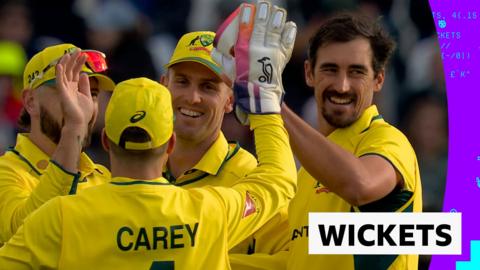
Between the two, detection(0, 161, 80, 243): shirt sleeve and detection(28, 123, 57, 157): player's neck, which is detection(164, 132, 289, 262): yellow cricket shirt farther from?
detection(0, 161, 80, 243): shirt sleeve

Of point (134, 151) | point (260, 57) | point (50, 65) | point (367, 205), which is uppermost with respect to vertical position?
point (50, 65)

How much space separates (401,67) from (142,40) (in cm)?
232

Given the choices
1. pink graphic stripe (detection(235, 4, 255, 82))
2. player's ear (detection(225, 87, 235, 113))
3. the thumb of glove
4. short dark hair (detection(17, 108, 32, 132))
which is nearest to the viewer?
pink graphic stripe (detection(235, 4, 255, 82))

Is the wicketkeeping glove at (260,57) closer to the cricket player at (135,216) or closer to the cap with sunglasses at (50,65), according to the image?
the cricket player at (135,216)

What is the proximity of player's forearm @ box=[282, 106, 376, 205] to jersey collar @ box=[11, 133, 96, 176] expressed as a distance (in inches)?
54.2

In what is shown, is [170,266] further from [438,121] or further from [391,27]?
[391,27]

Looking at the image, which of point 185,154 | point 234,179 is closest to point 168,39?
point 185,154

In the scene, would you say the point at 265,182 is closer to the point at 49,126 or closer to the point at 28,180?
the point at 28,180

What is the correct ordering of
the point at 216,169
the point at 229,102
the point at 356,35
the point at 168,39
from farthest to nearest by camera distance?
the point at 168,39, the point at 229,102, the point at 216,169, the point at 356,35

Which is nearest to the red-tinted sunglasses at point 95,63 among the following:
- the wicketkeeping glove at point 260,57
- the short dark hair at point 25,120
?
the short dark hair at point 25,120

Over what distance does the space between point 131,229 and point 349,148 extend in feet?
5.20

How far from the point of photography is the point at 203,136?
252 inches

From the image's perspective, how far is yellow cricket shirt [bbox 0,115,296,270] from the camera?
15.4ft

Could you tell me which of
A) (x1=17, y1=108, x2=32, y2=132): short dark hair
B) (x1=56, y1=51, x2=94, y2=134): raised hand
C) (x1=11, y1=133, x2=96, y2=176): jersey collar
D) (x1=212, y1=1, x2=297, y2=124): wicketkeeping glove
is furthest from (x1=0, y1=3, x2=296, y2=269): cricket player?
(x1=17, y1=108, x2=32, y2=132): short dark hair
